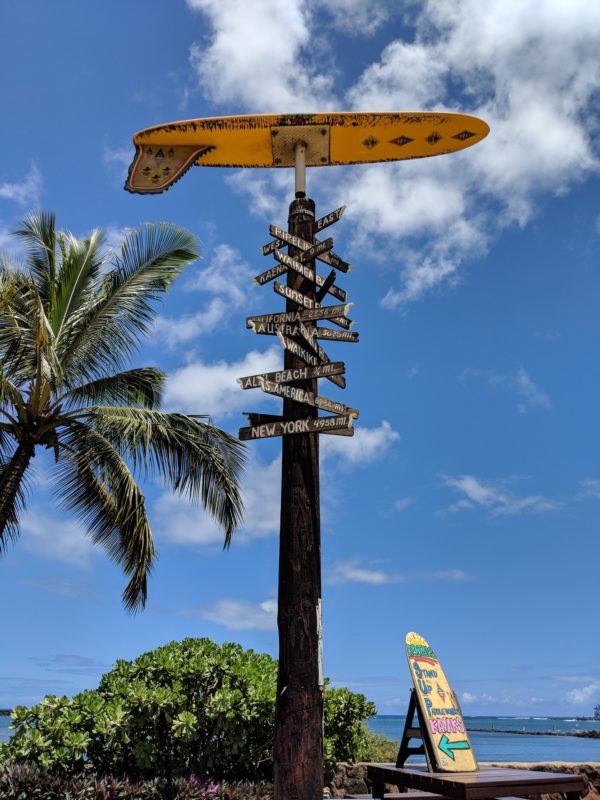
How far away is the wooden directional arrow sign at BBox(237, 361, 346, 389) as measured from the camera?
21.7 feet

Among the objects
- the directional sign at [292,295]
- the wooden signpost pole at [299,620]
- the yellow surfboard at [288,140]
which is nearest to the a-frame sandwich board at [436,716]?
the wooden signpost pole at [299,620]

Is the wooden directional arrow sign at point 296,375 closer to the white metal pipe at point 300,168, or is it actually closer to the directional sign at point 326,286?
the directional sign at point 326,286

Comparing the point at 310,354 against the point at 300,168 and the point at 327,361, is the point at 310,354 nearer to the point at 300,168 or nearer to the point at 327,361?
the point at 327,361

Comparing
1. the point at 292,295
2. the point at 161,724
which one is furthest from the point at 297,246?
the point at 161,724

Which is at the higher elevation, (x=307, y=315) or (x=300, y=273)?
(x=300, y=273)

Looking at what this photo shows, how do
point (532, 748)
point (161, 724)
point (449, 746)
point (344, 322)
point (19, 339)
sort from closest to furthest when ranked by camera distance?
point (449, 746)
point (344, 322)
point (161, 724)
point (19, 339)
point (532, 748)

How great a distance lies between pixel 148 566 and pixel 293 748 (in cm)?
616

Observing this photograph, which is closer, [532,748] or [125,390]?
[125,390]

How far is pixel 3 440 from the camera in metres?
11.5

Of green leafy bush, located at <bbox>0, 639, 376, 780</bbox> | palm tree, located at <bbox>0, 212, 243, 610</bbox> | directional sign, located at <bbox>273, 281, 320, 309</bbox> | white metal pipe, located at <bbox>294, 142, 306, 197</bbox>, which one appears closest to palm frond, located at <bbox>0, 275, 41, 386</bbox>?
palm tree, located at <bbox>0, 212, 243, 610</bbox>

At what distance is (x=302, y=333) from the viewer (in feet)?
22.6

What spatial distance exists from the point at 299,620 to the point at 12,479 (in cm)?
675

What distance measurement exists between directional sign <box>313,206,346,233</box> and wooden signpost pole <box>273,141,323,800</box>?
1575mm

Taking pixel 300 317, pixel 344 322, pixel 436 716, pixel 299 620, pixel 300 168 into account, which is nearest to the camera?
pixel 299 620
